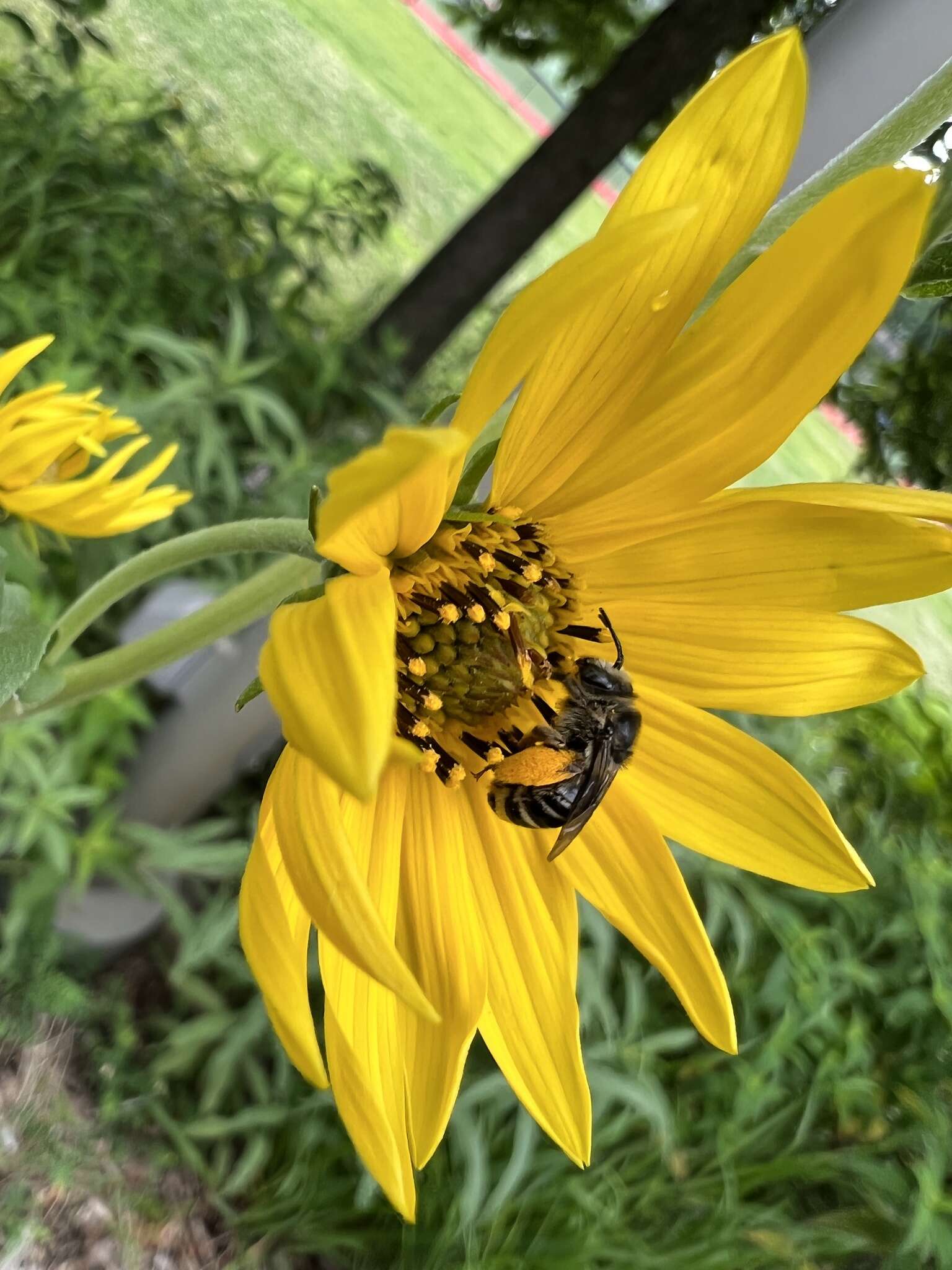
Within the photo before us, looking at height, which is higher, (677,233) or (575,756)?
(677,233)

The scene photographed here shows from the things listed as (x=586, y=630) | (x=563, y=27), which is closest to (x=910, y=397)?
(x=563, y=27)

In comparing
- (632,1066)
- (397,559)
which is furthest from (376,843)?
(632,1066)

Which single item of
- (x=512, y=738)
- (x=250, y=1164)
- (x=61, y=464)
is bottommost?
(x=250, y=1164)

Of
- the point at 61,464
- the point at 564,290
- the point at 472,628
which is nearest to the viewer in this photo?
the point at 564,290

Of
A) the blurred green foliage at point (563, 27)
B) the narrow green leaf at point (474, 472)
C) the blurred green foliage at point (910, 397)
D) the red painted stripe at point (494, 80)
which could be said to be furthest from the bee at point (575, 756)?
the blurred green foliage at point (563, 27)

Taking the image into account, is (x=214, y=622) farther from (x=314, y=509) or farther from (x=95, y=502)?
(x=95, y=502)

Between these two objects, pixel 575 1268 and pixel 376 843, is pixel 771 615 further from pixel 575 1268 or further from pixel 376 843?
pixel 575 1268
